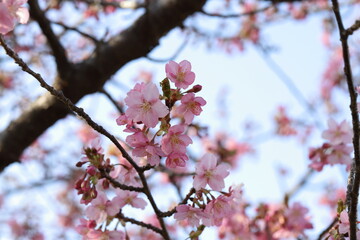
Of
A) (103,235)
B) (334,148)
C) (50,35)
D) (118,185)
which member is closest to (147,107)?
(118,185)

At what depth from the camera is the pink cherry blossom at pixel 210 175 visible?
4.43ft

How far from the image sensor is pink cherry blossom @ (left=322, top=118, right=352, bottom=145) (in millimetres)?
1852

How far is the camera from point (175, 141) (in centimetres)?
124

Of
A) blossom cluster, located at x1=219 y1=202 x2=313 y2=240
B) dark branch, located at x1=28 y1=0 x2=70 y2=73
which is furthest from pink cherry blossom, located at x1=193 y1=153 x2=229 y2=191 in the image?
dark branch, located at x1=28 y1=0 x2=70 y2=73

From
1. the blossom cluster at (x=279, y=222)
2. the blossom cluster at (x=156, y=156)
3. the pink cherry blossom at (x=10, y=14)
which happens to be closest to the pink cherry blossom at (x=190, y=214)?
the blossom cluster at (x=156, y=156)

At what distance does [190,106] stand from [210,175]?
0.25 metres

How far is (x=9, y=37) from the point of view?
2514mm

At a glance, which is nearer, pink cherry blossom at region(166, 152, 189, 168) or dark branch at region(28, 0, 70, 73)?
pink cherry blossom at region(166, 152, 189, 168)

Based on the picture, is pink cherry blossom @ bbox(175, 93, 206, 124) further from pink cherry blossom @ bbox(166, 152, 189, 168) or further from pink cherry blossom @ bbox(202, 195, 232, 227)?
pink cherry blossom @ bbox(202, 195, 232, 227)

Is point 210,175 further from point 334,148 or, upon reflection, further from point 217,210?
point 334,148

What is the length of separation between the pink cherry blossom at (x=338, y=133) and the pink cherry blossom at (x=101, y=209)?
101 centimetres

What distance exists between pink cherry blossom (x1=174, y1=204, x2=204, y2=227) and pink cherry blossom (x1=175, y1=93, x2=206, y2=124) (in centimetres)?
27

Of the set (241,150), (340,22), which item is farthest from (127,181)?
(241,150)

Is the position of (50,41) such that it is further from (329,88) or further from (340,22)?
(329,88)
